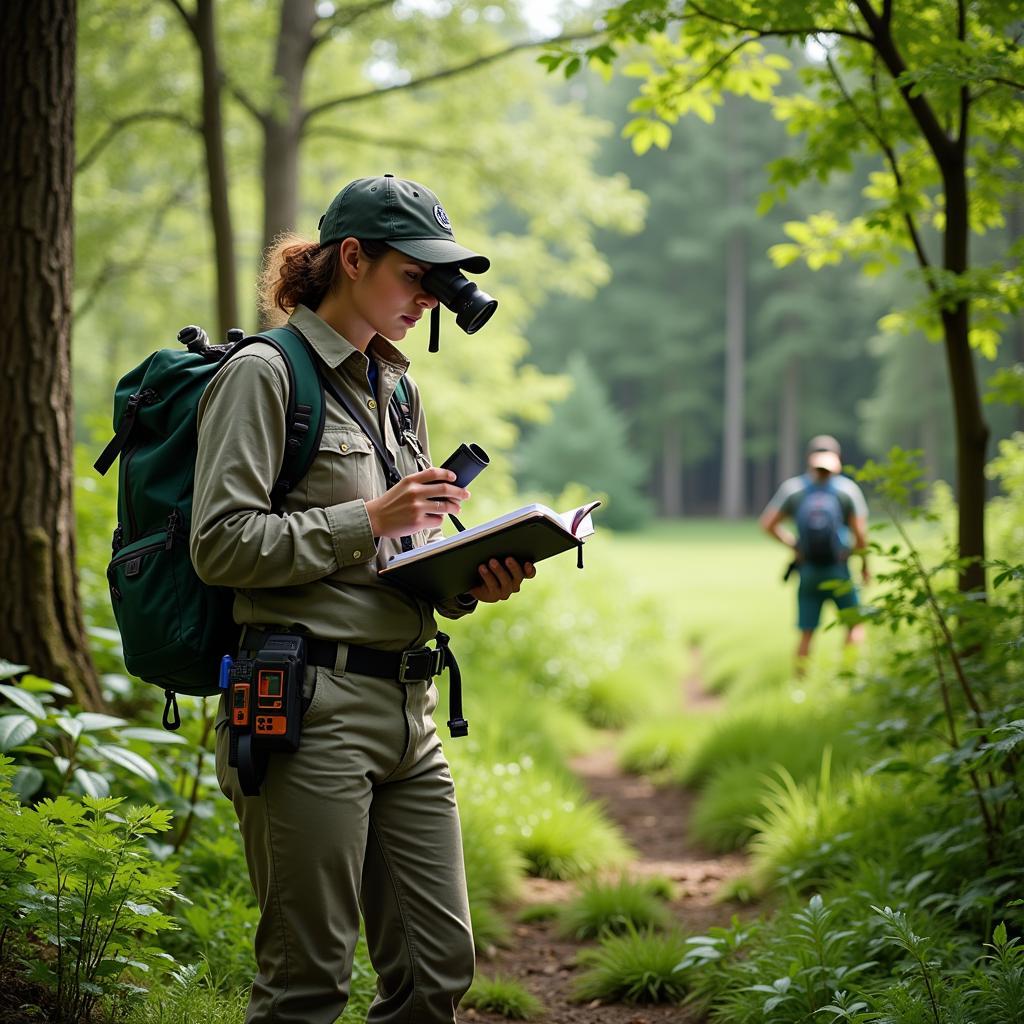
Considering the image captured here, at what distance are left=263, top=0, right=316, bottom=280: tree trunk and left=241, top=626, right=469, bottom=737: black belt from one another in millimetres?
7767

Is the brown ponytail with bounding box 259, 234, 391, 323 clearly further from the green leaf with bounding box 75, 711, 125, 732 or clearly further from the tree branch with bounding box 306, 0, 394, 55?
the tree branch with bounding box 306, 0, 394, 55

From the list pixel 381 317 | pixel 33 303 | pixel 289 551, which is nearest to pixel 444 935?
pixel 289 551

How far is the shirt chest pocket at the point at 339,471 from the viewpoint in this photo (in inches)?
98.5

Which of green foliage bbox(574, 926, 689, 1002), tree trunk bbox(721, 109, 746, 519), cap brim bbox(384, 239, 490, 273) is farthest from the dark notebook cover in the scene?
tree trunk bbox(721, 109, 746, 519)

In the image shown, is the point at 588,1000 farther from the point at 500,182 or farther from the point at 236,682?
the point at 500,182

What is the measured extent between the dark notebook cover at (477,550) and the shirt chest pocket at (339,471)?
0.18 meters

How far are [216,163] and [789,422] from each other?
40.7 meters

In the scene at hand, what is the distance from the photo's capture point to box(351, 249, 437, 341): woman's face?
8.42 feet

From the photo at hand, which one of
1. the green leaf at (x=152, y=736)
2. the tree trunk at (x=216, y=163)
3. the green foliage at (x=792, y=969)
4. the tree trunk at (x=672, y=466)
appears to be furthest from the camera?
the tree trunk at (x=672, y=466)

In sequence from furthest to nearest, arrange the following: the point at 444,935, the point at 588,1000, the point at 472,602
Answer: the point at 588,1000 < the point at 472,602 < the point at 444,935

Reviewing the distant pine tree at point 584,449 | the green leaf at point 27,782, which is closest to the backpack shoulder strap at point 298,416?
the green leaf at point 27,782

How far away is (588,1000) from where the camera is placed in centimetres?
401

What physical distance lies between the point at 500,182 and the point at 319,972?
11.0 meters

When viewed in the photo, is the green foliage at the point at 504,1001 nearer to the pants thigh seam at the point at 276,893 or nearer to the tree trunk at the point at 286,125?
the pants thigh seam at the point at 276,893
